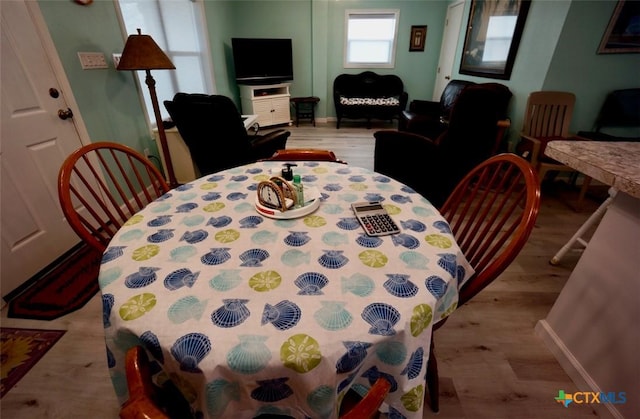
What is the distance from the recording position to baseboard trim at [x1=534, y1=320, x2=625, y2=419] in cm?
101

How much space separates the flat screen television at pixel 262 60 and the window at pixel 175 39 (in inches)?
30.9

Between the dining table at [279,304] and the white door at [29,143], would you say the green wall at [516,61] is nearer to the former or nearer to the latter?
the white door at [29,143]

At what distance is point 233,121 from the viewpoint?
1.96 meters

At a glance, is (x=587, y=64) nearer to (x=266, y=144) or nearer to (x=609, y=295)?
(x=609, y=295)

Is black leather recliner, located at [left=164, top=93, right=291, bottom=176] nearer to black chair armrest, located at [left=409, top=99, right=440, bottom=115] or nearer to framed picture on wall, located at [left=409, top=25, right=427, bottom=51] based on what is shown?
black chair armrest, located at [left=409, top=99, right=440, bottom=115]

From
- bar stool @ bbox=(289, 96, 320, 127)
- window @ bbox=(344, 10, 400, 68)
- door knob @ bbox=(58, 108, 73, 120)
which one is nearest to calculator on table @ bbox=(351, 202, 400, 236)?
door knob @ bbox=(58, 108, 73, 120)

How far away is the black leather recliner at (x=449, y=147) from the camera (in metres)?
1.86

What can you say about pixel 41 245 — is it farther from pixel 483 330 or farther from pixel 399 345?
pixel 483 330

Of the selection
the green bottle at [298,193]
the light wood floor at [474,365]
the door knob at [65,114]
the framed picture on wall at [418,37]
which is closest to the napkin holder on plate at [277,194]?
the green bottle at [298,193]

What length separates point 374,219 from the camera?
0.89m

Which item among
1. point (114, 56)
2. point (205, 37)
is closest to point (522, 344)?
point (114, 56)

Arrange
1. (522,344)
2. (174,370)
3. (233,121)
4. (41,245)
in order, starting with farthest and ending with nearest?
(233,121) → (41,245) → (522,344) → (174,370)

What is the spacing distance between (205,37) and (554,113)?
4328 mm

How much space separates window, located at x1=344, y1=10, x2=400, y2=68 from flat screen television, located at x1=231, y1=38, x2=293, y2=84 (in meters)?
1.17
